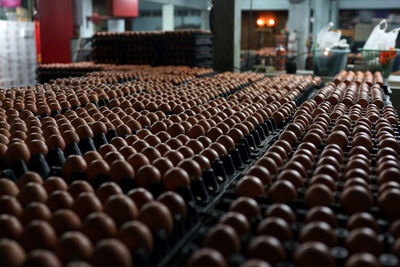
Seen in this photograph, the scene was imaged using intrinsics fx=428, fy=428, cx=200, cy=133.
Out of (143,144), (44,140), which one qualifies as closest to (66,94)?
(44,140)

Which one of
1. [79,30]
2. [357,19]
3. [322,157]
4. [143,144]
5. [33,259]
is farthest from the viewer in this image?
[357,19]

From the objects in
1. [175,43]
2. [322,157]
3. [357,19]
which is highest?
[357,19]

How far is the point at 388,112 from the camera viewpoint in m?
2.63

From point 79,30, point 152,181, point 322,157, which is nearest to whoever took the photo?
point 152,181

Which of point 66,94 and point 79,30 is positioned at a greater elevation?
point 79,30

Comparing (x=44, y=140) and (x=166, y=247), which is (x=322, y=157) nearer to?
(x=166, y=247)

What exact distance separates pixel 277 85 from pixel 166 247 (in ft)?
10.0

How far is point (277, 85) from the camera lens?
3932 millimetres

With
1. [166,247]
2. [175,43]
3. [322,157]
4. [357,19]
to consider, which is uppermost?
[357,19]

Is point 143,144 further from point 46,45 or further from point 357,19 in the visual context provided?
point 357,19

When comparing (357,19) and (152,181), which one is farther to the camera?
(357,19)

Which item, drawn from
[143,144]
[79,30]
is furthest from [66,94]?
[79,30]

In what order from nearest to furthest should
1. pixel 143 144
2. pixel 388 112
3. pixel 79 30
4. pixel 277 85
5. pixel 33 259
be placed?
1. pixel 33 259
2. pixel 143 144
3. pixel 388 112
4. pixel 277 85
5. pixel 79 30

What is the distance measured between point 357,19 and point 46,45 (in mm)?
18166
